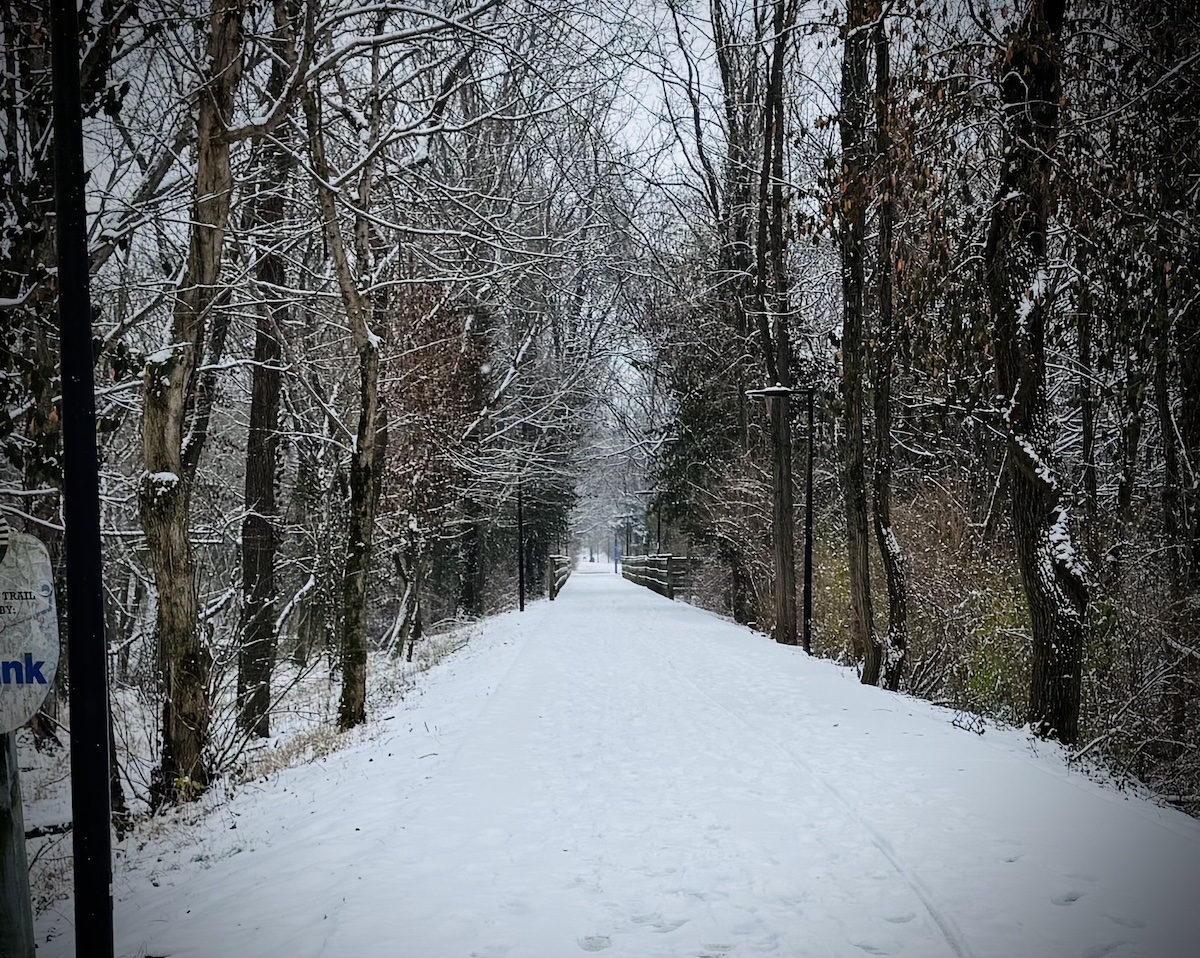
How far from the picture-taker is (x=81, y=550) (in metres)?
3.14

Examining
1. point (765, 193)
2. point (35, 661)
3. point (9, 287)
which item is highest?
point (765, 193)

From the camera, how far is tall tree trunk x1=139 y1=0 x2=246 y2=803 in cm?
701

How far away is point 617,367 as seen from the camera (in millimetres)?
33625

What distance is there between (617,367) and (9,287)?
28360mm

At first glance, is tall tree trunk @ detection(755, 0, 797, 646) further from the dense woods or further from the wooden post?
the wooden post

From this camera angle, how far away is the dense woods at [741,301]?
6059mm

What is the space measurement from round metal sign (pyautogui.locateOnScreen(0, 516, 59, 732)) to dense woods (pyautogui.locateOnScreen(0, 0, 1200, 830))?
11.3ft

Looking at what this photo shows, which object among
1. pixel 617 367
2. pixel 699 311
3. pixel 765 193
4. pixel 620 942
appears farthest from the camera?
pixel 617 367

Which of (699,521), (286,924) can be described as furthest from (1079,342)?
(699,521)

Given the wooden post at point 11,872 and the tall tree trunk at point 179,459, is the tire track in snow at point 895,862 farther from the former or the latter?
the tall tree trunk at point 179,459

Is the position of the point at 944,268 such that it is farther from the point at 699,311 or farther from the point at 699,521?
the point at 699,521

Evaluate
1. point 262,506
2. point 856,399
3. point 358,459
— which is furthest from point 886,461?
point 262,506

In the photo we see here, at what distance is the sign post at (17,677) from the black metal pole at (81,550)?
0.35 feet

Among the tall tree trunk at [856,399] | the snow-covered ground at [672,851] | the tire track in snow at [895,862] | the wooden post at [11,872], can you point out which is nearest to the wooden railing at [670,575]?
the tall tree trunk at [856,399]
